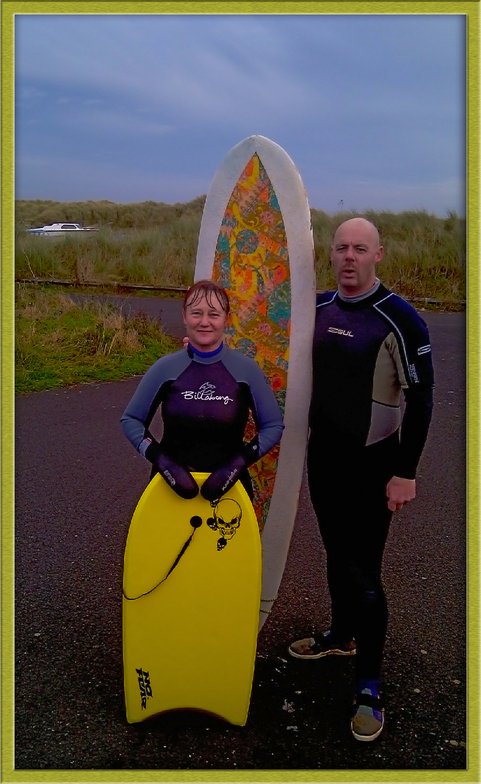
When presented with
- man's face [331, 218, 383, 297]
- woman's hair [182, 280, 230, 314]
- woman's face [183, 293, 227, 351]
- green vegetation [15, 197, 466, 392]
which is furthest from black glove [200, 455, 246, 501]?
green vegetation [15, 197, 466, 392]

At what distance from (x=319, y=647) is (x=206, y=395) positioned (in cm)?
137

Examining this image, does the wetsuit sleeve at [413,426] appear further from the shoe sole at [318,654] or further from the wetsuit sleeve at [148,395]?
the shoe sole at [318,654]

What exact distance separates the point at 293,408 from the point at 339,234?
29.4 inches

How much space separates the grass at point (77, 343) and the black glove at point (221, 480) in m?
5.34

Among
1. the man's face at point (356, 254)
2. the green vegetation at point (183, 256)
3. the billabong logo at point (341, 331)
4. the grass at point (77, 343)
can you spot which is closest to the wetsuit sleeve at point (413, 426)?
the billabong logo at point (341, 331)

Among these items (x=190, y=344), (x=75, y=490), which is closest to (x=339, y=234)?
(x=190, y=344)

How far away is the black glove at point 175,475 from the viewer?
2.36 m

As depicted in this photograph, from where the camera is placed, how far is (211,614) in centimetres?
247

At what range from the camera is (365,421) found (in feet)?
8.30

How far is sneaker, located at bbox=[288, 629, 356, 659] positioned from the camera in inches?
117

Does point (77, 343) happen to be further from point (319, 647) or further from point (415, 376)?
point (415, 376)

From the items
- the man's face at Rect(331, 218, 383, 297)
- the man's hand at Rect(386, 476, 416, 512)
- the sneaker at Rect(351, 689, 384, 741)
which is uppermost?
the man's face at Rect(331, 218, 383, 297)

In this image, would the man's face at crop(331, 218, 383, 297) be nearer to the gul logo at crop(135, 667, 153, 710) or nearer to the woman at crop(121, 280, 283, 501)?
the woman at crop(121, 280, 283, 501)

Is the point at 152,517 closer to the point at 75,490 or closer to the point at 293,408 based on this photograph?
the point at 293,408
